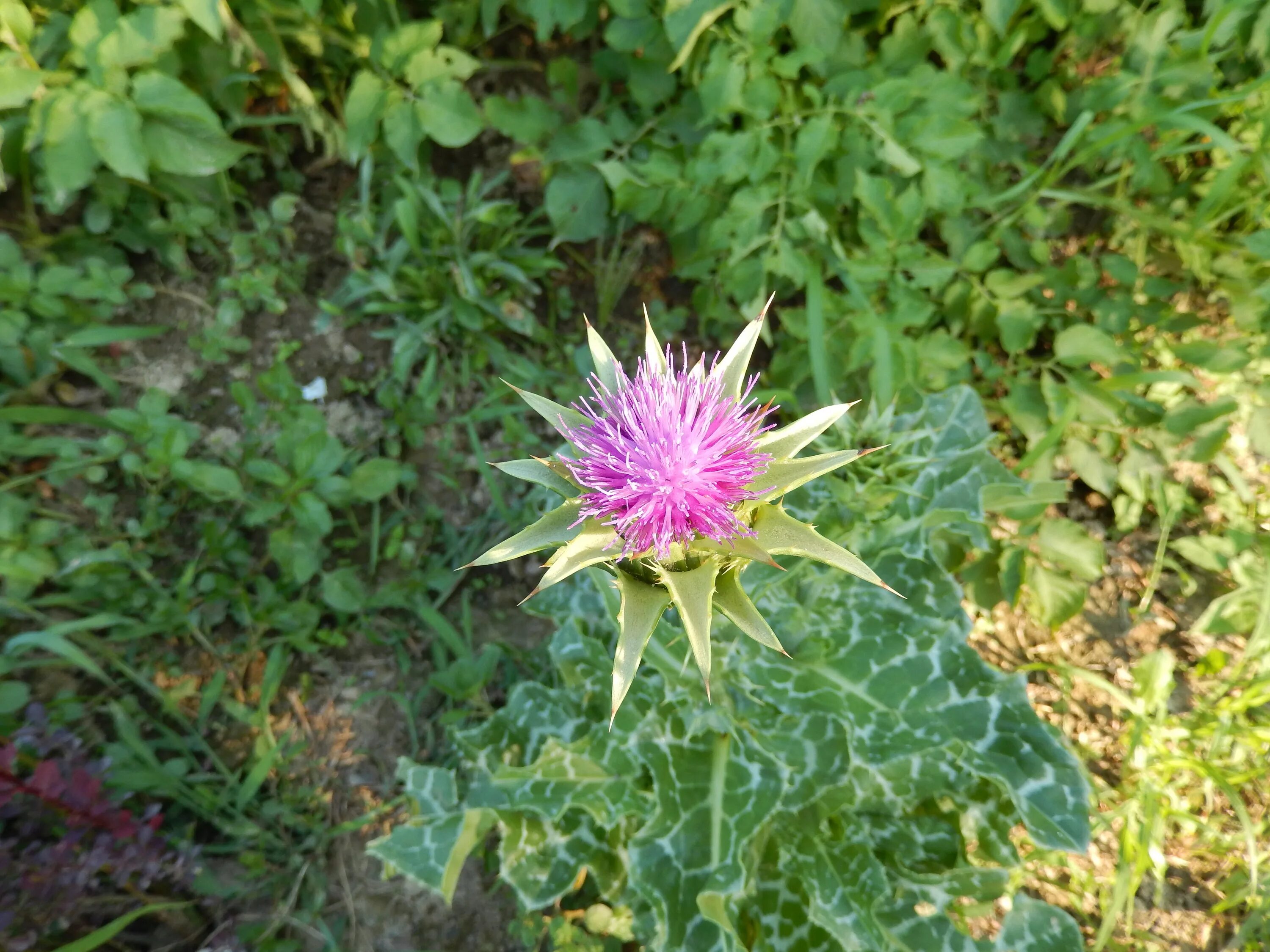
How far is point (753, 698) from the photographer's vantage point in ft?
8.32

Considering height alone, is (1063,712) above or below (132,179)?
below

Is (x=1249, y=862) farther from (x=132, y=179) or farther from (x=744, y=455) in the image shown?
(x=132, y=179)

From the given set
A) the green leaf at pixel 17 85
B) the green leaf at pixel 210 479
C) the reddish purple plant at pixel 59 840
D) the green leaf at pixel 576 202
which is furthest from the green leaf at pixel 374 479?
the green leaf at pixel 17 85

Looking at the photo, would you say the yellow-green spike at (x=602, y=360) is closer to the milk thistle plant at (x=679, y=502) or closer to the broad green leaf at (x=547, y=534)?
the milk thistle plant at (x=679, y=502)

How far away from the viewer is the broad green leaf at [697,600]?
5.55 ft

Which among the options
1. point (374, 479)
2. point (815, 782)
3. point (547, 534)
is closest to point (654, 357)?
point (547, 534)

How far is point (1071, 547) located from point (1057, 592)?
20 cm

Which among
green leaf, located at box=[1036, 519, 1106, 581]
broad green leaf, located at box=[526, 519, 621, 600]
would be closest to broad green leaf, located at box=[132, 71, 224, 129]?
broad green leaf, located at box=[526, 519, 621, 600]

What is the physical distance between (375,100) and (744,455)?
267cm

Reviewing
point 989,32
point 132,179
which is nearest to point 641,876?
point 989,32

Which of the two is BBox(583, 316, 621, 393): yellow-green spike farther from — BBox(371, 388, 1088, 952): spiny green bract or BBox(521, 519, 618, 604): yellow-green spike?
BBox(371, 388, 1088, 952): spiny green bract

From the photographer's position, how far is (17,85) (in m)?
2.99

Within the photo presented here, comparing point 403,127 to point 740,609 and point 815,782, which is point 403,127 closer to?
point 740,609

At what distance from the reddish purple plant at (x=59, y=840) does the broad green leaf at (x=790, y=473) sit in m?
2.66
